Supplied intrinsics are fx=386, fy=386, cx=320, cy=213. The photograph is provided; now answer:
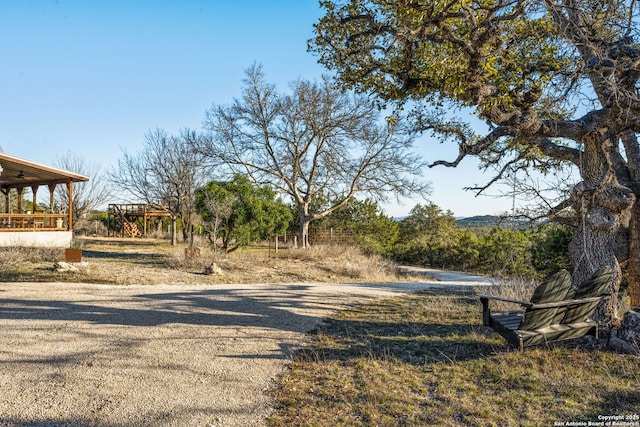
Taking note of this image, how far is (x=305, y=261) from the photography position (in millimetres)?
15828

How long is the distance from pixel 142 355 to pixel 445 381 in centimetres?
321

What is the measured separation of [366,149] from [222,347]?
18120 millimetres

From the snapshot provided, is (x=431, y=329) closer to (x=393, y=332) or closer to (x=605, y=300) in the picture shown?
(x=393, y=332)

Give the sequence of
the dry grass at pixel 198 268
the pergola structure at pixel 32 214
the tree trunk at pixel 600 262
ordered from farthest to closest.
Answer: the pergola structure at pixel 32 214
the dry grass at pixel 198 268
the tree trunk at pixel 600 262

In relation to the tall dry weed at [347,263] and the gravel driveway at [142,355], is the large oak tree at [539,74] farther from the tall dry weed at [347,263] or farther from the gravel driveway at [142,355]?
the tall dry weed at [347,263]

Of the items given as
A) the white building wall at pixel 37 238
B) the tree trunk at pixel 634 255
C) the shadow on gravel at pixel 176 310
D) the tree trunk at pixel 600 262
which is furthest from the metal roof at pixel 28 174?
the tree trunk at pixel 634 255

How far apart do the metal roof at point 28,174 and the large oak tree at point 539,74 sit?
1545cm

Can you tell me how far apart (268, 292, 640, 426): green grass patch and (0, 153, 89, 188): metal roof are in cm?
1648

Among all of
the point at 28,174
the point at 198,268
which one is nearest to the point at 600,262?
the point at 198,268

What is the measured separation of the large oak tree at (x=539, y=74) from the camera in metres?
5.12

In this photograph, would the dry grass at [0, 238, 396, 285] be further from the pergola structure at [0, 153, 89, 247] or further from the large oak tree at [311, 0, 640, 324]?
the large oak tree at [311, 0, 640, 324]

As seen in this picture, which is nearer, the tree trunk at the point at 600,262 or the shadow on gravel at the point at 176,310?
the tree trunk at the point at 600,262

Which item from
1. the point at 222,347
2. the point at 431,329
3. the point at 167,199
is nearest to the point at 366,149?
the point at 167,199

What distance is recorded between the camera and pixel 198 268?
39.6 feet
